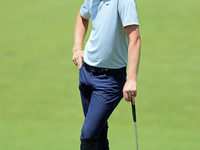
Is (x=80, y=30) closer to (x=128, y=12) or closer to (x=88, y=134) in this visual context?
(x=128, y=12)

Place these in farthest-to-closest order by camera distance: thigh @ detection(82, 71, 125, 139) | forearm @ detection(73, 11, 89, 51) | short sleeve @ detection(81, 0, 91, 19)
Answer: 1. forearm @ detection(73, 11, 89, 51)
2. short sleeve @ detection(81, 0, 91, 19)
3. thigh @ detection(82, 71, 125, 139)

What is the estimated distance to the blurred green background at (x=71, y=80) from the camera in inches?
169

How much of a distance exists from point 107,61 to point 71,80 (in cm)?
315

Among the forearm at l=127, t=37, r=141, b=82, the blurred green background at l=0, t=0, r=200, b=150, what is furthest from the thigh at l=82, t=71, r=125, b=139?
the blurred green background at l=0, t=0, r=200, b=150

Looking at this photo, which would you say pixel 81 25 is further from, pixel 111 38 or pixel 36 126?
pixel 36 126

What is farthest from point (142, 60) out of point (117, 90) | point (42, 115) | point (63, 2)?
point (117, 90)

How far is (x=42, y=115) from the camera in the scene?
4.86 m

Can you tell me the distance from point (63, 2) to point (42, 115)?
401 centimetres

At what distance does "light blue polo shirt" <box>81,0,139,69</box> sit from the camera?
96.6 inches

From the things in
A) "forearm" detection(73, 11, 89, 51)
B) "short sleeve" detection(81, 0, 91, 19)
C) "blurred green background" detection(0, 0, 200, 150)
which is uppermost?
"short sleeve" detection(81, 0, 91, 19)

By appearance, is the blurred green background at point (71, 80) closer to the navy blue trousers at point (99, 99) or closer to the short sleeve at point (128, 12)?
the navy blue trousers at point (99, 99)

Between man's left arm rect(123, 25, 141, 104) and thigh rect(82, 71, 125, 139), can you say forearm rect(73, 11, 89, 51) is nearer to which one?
thigh rect(82, 71, 125, 139)

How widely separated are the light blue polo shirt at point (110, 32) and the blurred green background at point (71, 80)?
5.09 ft

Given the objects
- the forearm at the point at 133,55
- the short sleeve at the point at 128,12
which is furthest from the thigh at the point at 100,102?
the short sleeve at the point at 128,12
